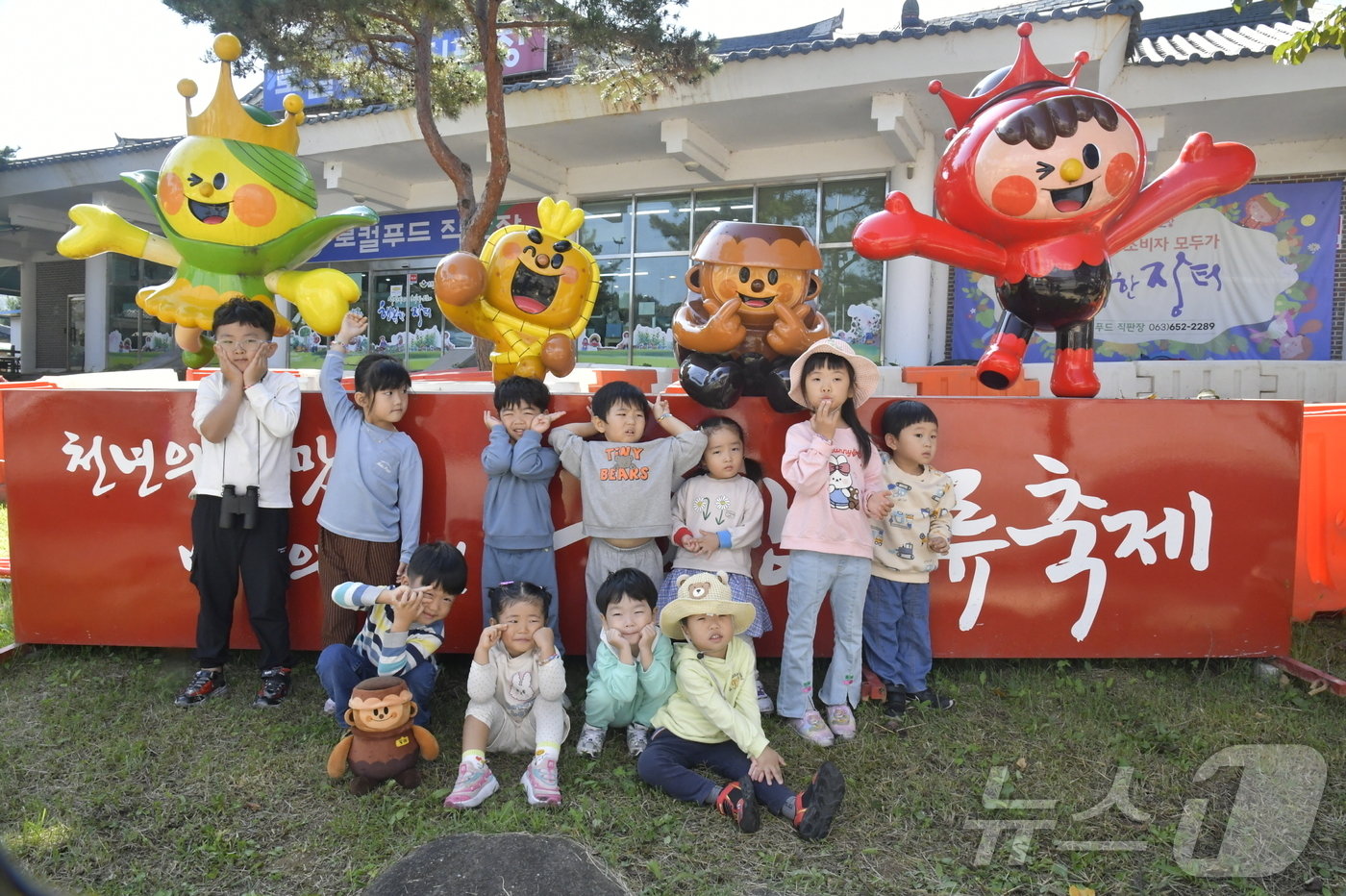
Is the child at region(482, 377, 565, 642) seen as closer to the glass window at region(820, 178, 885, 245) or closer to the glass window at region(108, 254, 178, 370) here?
the glass window at region(820, 178, 885, 245)

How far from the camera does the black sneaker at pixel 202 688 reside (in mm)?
3066

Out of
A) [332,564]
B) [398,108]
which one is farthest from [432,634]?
[398,108]

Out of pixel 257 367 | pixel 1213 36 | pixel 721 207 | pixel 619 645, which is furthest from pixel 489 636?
pixel 1213 36

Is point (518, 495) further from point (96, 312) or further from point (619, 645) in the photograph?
point (96, 312)

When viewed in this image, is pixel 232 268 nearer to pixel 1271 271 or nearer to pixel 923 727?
pixel 923 727

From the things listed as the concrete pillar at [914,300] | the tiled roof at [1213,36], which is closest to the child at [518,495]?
the concrete pillar at [914,300]

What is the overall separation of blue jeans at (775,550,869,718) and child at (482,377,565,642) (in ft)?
2.69

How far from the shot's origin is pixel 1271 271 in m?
8.83

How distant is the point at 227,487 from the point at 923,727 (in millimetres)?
2592

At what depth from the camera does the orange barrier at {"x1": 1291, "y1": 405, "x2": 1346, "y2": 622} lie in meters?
3.67

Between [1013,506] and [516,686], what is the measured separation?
1980 millimetres

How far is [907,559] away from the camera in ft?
10.0

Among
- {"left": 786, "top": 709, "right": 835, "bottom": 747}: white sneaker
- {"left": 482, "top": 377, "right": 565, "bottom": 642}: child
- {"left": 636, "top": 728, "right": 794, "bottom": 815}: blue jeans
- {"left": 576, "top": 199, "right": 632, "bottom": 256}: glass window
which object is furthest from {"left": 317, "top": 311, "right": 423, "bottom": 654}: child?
{"left": 576, "top": 199, "right": 632, "bottom": 256}: glass window

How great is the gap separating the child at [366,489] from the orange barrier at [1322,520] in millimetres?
3730
